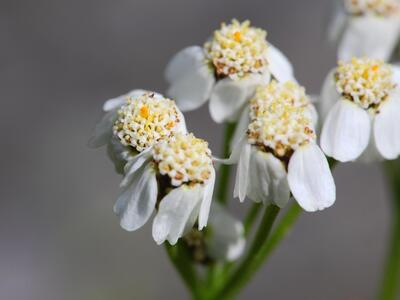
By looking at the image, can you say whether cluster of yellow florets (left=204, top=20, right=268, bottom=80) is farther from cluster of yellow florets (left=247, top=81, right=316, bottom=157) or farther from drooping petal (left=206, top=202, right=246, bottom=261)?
drooping petal (left=206, top=202, right=246, bottom=261)

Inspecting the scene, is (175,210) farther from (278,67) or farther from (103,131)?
(278,67)

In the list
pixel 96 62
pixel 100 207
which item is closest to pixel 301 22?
pixel 96 62

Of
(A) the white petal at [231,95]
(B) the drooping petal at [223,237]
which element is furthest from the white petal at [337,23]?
(B) the drooping petal at [223,237]

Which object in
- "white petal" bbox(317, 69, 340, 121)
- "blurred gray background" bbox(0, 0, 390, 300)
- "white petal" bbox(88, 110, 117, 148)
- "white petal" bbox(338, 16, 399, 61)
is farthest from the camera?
"blurred gray background" bbox(0, 0, 390, 300)

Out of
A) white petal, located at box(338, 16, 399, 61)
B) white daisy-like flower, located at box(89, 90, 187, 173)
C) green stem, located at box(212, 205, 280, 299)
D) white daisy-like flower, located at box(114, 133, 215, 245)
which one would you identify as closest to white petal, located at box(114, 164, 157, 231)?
→ white daisy-like flower, located at box(114, 133, 215, 245)

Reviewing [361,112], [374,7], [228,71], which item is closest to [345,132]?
[361,112]

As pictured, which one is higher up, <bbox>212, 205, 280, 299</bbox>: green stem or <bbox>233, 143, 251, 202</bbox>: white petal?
<bbox>233, 143, 251, 202</bbox>: white petal
